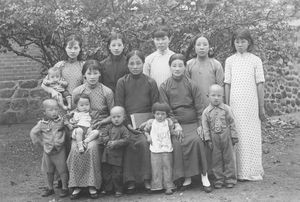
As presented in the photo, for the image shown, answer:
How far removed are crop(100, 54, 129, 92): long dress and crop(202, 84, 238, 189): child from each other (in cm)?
116

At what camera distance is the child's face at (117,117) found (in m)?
5.04

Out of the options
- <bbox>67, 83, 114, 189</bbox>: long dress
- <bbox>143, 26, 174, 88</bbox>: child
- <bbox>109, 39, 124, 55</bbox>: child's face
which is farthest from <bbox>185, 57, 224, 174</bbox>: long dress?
<bbox>67, 83, 114, 189</bbox>: long dress

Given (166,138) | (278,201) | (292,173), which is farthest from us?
(292,173)

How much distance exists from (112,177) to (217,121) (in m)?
1.41

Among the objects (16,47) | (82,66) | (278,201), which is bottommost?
(278,201)

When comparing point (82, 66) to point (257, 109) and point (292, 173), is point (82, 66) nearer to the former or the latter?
point (257, 109)

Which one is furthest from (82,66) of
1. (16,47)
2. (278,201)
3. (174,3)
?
(16,47)

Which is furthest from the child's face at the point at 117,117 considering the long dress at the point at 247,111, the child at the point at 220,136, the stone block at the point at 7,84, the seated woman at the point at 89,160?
the stone block at the point at 7,84

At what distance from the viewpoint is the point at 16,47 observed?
9.91m

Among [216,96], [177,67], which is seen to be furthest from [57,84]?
[216,96]

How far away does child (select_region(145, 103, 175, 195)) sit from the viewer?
5051mm

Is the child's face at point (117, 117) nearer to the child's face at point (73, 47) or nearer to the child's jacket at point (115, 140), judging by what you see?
the child's jacket at point (115, 140)

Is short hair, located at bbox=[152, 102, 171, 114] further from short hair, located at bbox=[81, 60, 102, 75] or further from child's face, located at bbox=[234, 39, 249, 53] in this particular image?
child's face, located at bbox=[234, 39, 249, 53]

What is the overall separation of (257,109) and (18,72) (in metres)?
6.77
